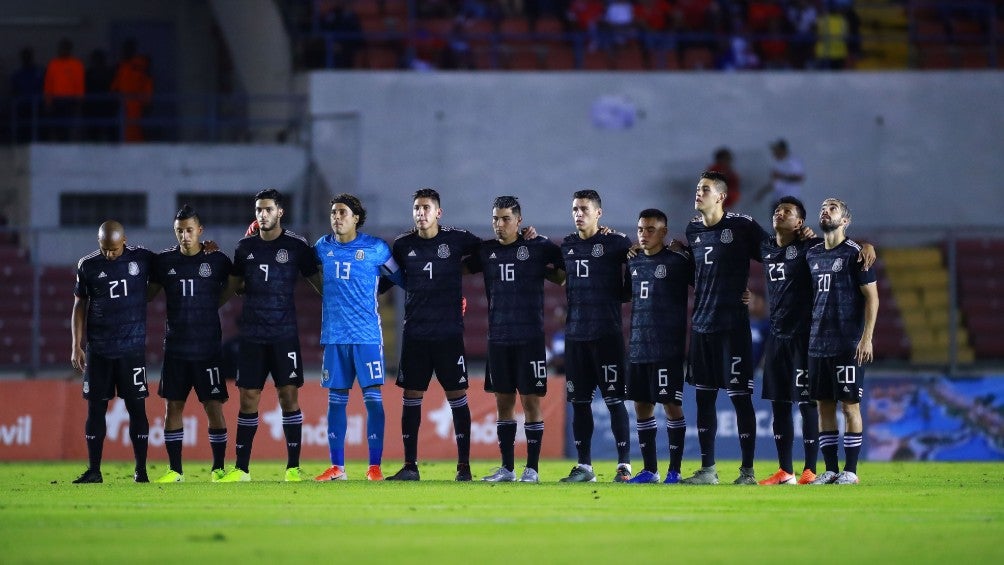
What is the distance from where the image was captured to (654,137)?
24859mm

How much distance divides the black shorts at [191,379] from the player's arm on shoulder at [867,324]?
16.8 ft

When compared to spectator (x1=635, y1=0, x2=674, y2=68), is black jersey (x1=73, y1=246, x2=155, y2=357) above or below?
below

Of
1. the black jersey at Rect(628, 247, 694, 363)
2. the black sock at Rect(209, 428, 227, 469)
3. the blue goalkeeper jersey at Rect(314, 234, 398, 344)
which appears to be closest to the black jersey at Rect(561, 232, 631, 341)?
the black jersey at Rect(628, 247, 694, 363)

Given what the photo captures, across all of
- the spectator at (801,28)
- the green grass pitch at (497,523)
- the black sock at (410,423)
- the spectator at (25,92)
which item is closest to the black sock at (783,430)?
the green grass pitch at (497,523)

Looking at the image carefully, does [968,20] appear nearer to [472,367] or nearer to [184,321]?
[472,367]

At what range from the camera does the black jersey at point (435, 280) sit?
13.8 m

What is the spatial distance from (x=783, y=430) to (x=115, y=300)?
5.55 metres

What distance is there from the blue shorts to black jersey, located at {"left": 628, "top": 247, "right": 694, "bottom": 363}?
6.88 feet

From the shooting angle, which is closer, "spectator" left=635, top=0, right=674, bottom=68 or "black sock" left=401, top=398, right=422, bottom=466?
"black sock" left=401, top=398, right=422, bottom=466

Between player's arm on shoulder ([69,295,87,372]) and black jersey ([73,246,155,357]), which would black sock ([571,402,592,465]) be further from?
player's arm on shoulder ([69,295,87,372])

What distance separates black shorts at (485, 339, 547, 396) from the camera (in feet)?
44.5

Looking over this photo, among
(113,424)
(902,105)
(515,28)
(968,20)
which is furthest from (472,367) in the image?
(968,20)

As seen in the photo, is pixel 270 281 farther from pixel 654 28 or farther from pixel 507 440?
pixel 654 28

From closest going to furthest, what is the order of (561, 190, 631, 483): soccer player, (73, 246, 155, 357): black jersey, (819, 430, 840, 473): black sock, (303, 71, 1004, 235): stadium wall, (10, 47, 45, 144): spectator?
(819, 430, 840, 473): black sock
(561, 190, 631, 483): soccer player
(73, 246, 155, 357): black jersey
(303, 71, 1004, 235): stadium wall
(10, 47, 45, 144): spectator
